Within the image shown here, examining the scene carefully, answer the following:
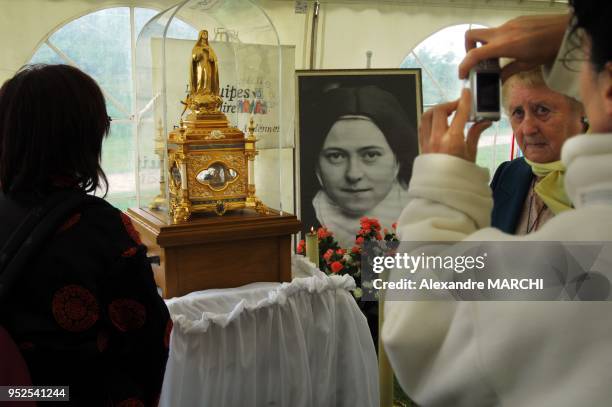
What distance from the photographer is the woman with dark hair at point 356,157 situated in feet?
11.4

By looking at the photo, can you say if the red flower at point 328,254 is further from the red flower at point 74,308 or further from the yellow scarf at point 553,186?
the yellow scarf at point 553,186

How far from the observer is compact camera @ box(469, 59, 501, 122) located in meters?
0.50

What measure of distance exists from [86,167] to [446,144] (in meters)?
0.79

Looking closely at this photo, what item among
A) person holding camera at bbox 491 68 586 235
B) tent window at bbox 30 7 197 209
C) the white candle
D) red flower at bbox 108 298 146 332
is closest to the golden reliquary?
the white candle

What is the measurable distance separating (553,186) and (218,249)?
1385 mm

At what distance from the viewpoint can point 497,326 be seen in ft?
1.65

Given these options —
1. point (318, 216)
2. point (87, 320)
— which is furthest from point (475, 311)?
point (318, 216)

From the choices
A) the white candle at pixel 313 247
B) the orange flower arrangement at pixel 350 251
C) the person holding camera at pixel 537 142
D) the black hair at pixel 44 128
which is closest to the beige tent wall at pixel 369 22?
the orange flower arrangement at pixel 350 251

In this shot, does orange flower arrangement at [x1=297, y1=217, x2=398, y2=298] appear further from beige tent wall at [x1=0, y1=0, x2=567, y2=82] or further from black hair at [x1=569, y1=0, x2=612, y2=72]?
black hair at [x1=569, y1=0, x2=612, y2=72]

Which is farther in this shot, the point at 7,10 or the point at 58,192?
the point at 7,10

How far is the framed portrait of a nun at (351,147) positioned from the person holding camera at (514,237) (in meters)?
2.91

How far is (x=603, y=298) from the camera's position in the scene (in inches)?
19.2

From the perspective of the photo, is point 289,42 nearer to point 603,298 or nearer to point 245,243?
point 245,243

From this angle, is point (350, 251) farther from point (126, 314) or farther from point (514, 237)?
point (514, 237)
